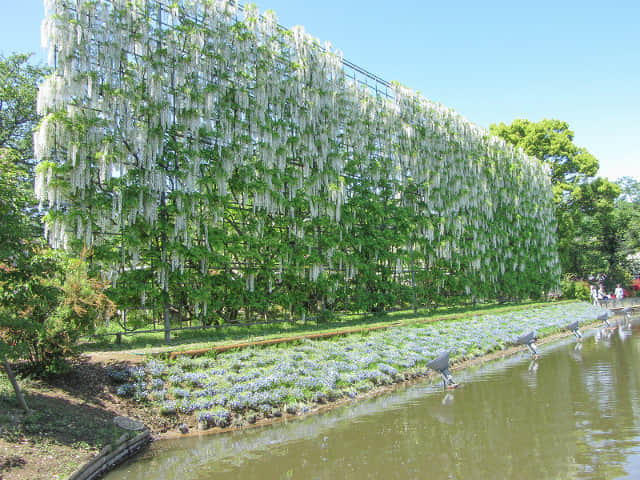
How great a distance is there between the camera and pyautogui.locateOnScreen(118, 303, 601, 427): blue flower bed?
769 cm

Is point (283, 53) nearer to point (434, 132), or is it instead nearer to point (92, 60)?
point (92, 60)

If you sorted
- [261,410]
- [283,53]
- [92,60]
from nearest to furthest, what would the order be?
[261,410] → [92,60] → [283,53]

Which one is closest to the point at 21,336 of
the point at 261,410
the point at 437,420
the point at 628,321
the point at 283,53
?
the point at 261,410

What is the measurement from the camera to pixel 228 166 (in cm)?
1334

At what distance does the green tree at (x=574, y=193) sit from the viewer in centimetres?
3875

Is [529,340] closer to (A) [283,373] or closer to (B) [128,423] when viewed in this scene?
(A) [283,373]

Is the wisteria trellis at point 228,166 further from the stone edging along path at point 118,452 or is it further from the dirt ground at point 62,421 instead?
the stone edging along path at point 118,452

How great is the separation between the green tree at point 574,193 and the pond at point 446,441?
110 ft

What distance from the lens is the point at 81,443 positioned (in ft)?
18.9

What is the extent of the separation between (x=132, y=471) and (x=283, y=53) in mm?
14252

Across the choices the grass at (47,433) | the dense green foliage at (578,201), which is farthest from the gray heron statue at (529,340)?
the dense green foliage at (578,201)

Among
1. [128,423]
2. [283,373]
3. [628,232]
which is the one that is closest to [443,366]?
[283,373]

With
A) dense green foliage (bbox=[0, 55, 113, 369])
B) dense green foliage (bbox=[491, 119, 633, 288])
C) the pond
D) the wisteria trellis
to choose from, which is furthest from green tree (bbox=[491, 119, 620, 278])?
dense green foliage (bbox=[0, 55, 113, 369])

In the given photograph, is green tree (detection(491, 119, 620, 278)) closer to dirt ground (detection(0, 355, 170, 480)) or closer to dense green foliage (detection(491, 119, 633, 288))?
dense green foliage (detection(491, 119, 633, 288))
